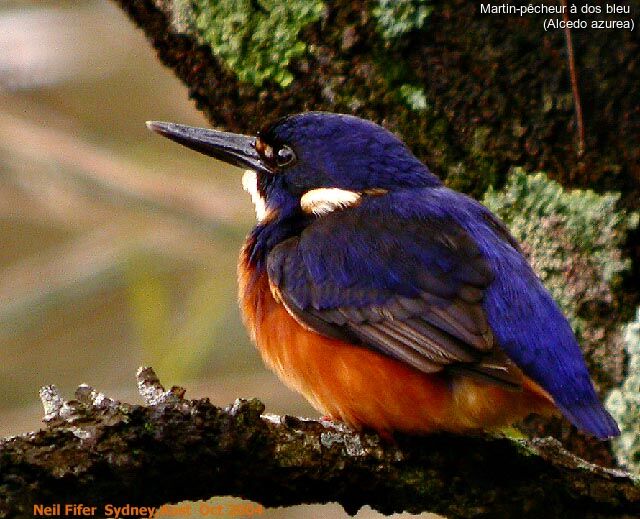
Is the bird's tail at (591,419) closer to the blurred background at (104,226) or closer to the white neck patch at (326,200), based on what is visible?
the white neck patch at (326,200)

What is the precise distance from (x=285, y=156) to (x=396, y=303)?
2.92 ft

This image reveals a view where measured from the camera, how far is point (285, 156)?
3877mm

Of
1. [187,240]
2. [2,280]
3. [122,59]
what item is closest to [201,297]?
[187,240]

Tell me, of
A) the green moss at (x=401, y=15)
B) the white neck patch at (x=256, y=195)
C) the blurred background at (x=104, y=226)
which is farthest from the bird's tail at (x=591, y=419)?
the blurred background at (x=104, y=226)

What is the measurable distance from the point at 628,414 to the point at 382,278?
0.86 meters

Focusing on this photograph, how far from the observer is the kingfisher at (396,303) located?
303cm

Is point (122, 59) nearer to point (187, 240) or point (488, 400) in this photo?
point (187, 240)

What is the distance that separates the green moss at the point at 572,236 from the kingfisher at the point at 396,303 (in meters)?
0.16

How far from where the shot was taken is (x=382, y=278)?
3.27 metres

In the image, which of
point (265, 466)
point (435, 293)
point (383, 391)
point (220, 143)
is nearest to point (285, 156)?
point (220, 143)

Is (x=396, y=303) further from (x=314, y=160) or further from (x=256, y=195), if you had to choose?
(x=256, y=195)

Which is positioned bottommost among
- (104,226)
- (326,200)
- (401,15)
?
(326,200)

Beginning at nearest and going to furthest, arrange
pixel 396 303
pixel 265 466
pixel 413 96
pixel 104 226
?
pixel 265 466 < pixel 396 303 < pixel 413 96 < pixel 104 226

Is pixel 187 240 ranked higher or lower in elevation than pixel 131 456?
higher
